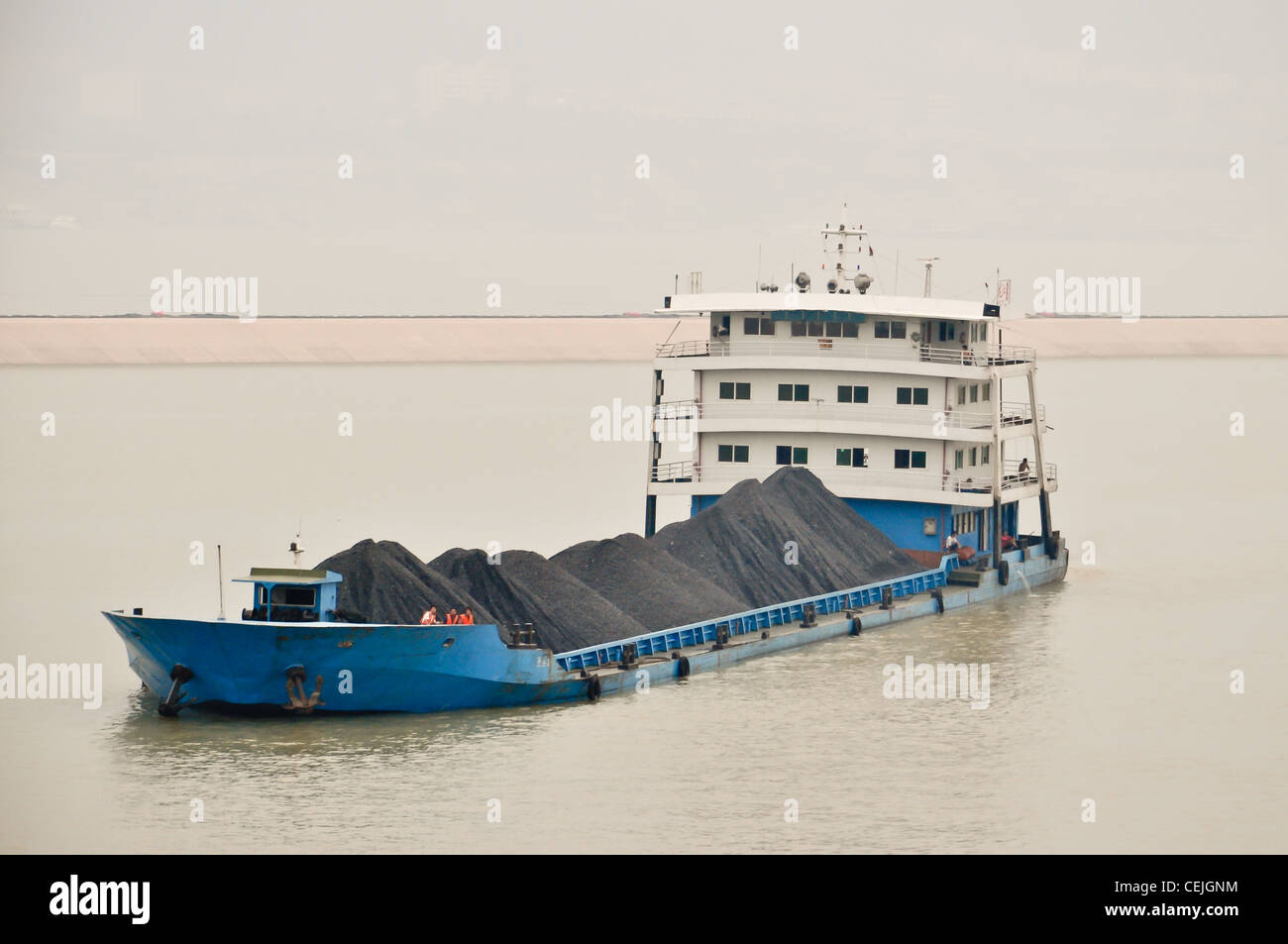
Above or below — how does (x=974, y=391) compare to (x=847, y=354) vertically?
below

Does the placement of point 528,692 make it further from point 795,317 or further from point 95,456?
point 95,456

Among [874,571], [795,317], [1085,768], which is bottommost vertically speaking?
[1085,768]

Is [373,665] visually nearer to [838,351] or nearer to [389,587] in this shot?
[389,587]

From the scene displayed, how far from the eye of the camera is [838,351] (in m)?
46.4

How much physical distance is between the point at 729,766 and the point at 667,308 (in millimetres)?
19920

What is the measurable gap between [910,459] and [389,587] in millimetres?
17513

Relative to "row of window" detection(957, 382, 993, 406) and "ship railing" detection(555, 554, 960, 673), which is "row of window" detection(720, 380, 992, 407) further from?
Result: "ship railing" detection(555, 554, 960, 673)

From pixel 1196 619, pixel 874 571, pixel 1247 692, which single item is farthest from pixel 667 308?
pixel 1247 692

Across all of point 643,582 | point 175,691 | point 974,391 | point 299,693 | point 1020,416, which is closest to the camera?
point 299,693

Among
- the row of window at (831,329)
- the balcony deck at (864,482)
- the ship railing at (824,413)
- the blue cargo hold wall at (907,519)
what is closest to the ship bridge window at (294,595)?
the balcony deck at (864,482)

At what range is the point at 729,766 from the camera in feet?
98.7

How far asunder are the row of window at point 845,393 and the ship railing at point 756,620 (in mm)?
3675

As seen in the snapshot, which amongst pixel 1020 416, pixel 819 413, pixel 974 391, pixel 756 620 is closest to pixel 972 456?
pixel 974 391

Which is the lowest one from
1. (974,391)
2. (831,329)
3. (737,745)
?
(737,745)
